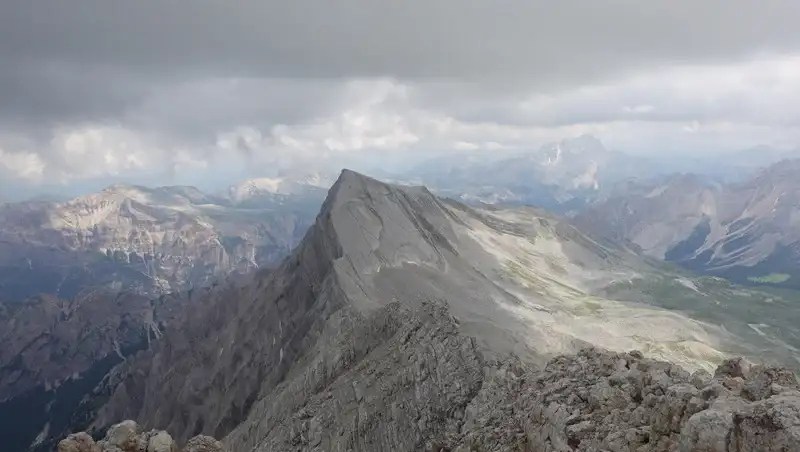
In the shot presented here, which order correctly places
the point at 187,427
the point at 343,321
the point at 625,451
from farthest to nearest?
1. the point at 187,427
2. the point at 343,321
3. the point at 625,451

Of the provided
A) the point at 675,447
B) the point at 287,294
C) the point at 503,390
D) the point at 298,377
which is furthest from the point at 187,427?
the point at 675,447

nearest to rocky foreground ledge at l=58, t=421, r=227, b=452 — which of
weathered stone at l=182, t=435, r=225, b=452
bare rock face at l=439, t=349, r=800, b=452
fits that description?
weathered stone at l=182, t=435, r=225, b=452

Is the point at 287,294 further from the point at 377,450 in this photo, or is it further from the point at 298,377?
the point at 377,450

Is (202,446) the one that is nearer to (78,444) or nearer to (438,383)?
(78,444)

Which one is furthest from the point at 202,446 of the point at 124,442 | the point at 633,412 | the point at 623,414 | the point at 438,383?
the point at 438,383

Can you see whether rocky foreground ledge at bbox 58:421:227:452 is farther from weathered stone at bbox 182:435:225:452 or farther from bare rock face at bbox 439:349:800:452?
bare rock face at bbox 439:349:800:452

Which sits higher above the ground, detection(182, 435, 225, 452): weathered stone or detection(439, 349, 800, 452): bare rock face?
detection(439, 349, 800, 452): bare rock face

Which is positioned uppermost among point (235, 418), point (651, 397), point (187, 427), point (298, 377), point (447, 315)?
point (651, 397)
